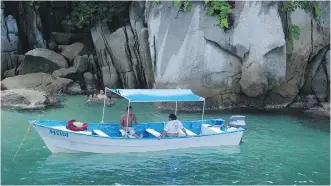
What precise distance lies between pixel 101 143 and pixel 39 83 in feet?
44.9

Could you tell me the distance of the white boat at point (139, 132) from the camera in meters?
15.2

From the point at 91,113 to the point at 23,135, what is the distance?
5380 mm

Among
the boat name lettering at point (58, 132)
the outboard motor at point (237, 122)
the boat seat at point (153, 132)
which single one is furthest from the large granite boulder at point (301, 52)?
the boat name lettering at point (58, 132)

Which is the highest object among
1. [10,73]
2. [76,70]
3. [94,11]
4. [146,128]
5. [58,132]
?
[94,11]

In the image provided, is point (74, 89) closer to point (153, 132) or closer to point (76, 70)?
point (76, 70)

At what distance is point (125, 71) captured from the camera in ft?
96.3

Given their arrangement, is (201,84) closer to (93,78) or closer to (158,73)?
(158,73)

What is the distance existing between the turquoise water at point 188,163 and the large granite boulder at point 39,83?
22.4 ft

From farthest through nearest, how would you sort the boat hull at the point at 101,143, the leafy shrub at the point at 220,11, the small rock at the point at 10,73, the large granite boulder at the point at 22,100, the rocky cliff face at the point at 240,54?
the small rock at the point at 10,73 < the rocky cliff face at the point at 240,54 < the leafy shrub at the point at 220,11 < the large granite boulder at the point at 22,100 < the boat hull at the point at 101,143

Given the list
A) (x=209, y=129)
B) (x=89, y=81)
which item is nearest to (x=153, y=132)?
(x=209, y=129)

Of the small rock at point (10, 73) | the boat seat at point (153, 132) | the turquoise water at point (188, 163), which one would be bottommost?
the turquoise water at point (188, 163)

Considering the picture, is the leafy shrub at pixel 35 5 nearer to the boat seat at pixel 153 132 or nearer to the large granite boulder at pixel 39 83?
the large granite boulder at pixel 39 83

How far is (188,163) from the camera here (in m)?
15.3

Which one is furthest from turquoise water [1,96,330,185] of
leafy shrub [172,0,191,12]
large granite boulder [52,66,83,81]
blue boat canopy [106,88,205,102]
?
large granite boulder [52,66,83,81]
